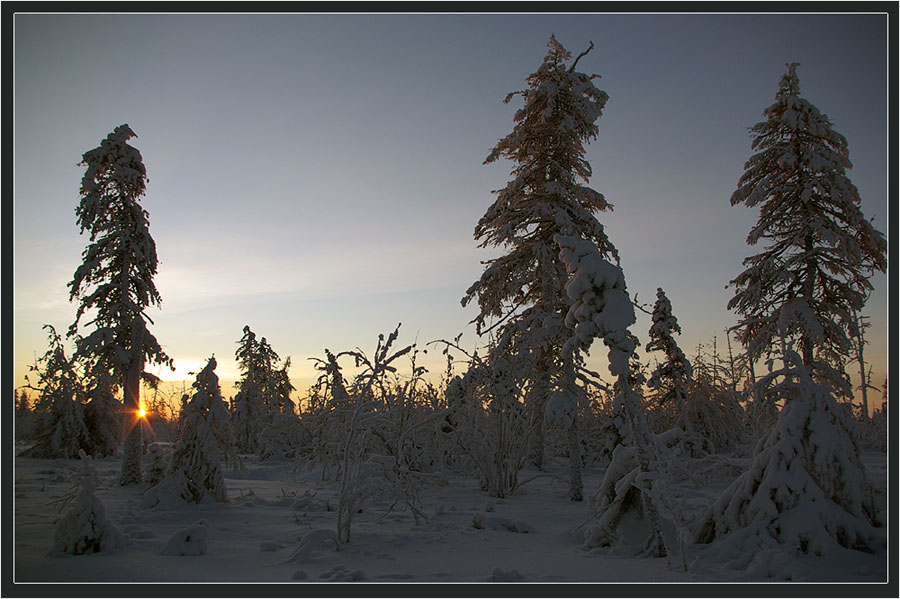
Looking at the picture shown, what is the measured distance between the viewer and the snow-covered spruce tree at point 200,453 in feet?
31.5

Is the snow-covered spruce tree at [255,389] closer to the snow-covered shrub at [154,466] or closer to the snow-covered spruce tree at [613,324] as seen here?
the snow-covered shrub at [154,466]

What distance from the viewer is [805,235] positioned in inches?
597

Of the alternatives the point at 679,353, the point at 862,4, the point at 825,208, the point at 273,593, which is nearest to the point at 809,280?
the point at 825,208

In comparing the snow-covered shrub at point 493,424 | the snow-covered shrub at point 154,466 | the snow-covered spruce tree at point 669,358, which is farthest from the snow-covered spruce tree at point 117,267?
the snow-covered spruce tree at point 669,358

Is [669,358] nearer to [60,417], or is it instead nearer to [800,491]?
[800,491]

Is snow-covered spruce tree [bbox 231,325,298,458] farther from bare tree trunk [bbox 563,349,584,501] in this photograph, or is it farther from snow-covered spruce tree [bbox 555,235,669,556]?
snow-covered spruce tree [bbox 555,235,669,556]

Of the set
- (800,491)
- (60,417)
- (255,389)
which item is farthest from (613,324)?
(255,389)

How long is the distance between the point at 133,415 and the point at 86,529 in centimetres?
983

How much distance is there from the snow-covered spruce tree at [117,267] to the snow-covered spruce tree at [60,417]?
20.0 ft

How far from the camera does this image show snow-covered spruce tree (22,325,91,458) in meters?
20.2

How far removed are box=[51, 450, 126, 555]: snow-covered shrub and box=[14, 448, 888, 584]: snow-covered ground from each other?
0.11 meters

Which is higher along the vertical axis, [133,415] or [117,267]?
[117,267]

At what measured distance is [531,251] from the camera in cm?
1376

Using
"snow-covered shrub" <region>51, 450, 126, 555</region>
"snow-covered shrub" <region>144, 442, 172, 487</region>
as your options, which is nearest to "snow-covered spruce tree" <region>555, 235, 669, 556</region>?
"snow-covered shrub" <region>51, 450, 126, 555</region>
